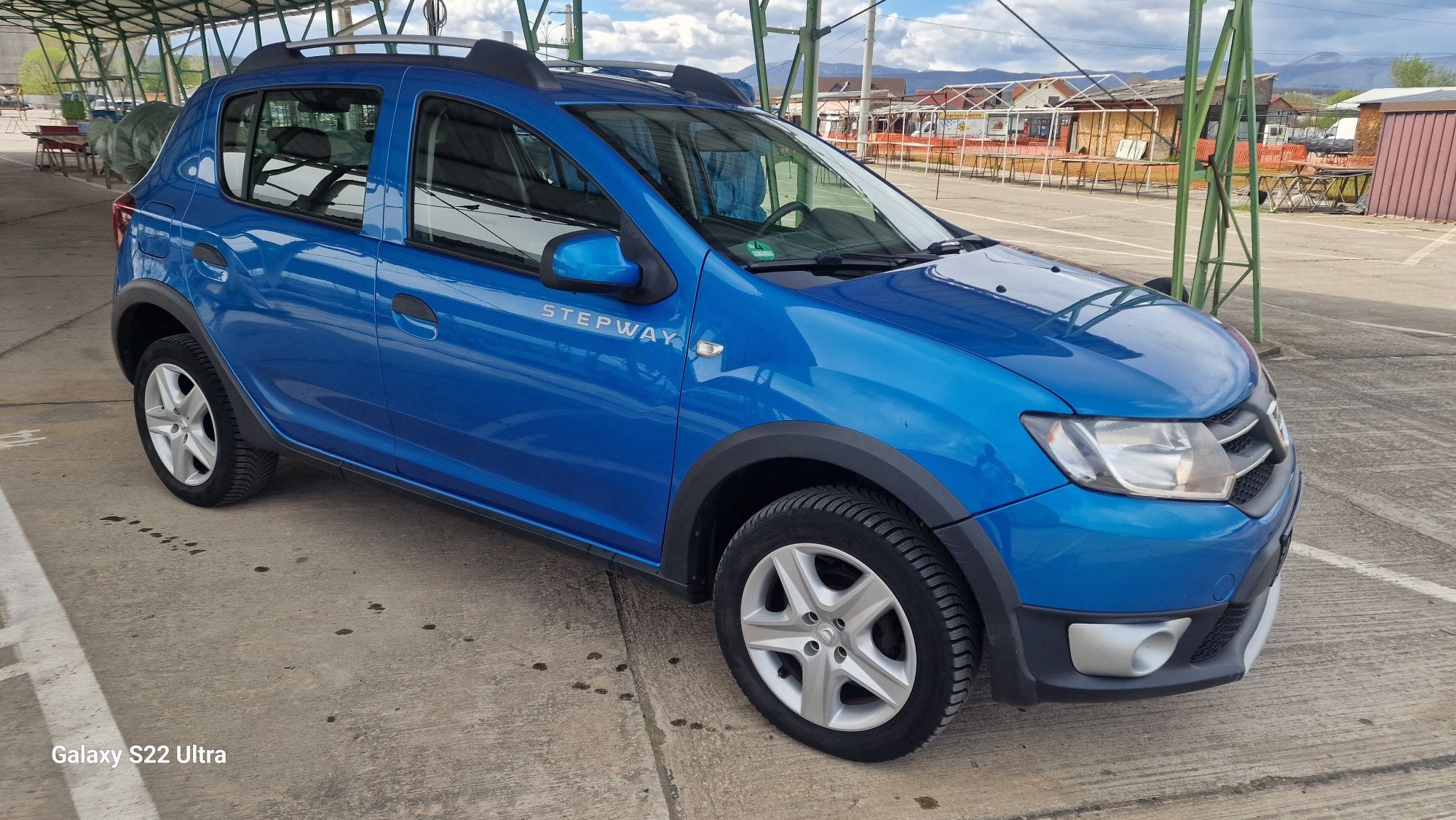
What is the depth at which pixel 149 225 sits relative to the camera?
151 inches

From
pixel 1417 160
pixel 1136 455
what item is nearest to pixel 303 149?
pixel 1136 455

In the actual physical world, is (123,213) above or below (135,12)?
below

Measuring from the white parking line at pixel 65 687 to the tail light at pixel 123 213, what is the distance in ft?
3.82

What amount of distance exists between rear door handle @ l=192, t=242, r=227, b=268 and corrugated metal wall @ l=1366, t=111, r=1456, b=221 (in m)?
21.1

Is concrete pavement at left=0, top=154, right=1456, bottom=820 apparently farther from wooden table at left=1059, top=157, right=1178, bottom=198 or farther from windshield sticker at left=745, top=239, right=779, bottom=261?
wooden table at left=1059, top=157, right=1178, bottom=198

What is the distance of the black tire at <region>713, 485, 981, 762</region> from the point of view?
7.57 feet

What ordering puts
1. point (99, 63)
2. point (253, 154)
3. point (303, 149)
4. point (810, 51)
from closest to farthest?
point (303, 149)
point (253, 154)
point (810, 51)
point (99, 63)

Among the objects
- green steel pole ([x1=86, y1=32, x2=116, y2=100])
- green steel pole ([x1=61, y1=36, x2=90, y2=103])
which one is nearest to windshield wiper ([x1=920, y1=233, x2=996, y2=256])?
green steel pole ([x1=86, y1=32, x2=116, y2=100])

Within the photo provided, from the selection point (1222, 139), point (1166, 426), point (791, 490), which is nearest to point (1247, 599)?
point (1166, 426)

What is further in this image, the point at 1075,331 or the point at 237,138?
the point at 237,138

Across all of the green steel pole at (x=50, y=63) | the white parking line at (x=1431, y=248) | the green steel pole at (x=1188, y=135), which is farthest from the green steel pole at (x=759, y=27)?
the green steel pole at (x=50, y=63)

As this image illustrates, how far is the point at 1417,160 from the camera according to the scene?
19172 millimetres

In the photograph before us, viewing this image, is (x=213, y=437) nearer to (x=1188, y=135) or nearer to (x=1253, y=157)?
(x=1188, y=135)

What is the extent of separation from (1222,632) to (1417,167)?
828 inches
